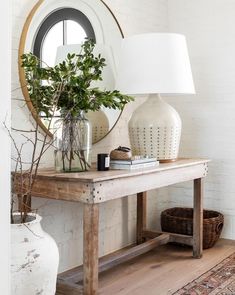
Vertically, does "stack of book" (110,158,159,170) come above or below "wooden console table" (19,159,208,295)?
above

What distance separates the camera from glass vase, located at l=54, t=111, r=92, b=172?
7.36 feet

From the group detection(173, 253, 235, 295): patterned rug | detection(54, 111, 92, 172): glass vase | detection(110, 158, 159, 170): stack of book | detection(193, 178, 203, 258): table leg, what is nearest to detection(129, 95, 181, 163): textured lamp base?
detection(110, 158, 159, 170): stack of book

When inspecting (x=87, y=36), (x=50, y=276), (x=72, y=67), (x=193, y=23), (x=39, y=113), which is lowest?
(x=50, y=276)

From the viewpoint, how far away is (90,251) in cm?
197

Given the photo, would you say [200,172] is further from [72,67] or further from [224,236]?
[72,67]

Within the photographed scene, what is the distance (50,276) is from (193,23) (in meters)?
2.41

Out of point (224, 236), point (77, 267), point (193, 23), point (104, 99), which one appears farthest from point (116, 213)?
point (193, 23)

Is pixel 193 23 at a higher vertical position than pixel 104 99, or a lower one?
higher

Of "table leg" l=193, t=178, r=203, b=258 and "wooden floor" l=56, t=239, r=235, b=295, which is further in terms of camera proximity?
"table leg" l=193, t=178, r=203, b=258

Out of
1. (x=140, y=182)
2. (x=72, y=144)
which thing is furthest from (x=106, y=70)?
(x=140, y=182)

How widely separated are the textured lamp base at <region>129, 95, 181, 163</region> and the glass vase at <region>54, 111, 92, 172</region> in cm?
49

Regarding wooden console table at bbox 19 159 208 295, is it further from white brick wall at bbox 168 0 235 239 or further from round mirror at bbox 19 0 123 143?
white brick wall at bbox 168 0 235 239

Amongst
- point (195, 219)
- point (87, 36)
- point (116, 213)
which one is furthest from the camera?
point (116, 213)

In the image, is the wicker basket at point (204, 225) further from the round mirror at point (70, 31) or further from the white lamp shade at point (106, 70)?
the white lamp shade at point (106, 70)
